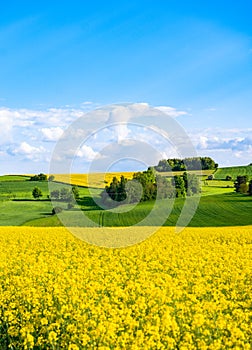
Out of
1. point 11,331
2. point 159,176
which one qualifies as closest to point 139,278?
point 11,331

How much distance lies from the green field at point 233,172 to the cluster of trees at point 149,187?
22.3 metres

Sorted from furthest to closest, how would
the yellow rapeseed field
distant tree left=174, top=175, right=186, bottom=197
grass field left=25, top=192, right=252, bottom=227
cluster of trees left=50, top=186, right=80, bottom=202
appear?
1. cluster of trees left=50, top=186, right=80, bottom=202
2. distant tree left=174, top=175, right=186, bottom=197
3. grass field left=25, top=192, right=252, bottom=227
4. the yellow rapeseed field

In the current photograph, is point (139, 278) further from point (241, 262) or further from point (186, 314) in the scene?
point (241, 262)

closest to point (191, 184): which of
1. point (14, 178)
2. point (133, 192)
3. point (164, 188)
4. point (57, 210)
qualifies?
point (164, 188)

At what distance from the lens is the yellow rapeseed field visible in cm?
745

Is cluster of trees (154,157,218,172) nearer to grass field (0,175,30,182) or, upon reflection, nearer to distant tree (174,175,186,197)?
distant tree (174,175,186,197)

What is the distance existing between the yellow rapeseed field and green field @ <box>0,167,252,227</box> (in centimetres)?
2887

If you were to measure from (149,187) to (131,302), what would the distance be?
48937 millimetres

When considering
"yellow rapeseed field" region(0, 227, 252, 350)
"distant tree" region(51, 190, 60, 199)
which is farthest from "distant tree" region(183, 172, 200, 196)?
"yellow rapeseed field" region(0, 227, 252, 350)

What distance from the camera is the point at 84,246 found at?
798 inches

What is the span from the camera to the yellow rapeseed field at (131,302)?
293 inches

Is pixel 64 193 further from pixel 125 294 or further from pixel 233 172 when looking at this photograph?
pixel 125 294

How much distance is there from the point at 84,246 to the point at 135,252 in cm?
364

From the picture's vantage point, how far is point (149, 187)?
58.8 m
